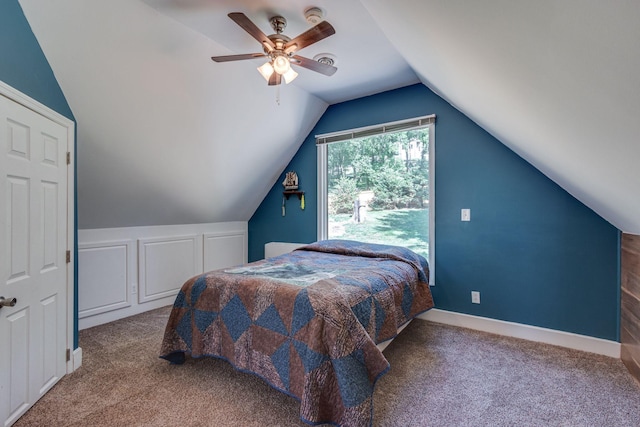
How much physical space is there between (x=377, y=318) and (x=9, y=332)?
2.03 meters

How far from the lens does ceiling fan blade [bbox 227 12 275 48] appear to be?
1664mm

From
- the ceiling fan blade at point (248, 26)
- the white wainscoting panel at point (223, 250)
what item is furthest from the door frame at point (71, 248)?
the white wainscoting panel at point (223, 250)

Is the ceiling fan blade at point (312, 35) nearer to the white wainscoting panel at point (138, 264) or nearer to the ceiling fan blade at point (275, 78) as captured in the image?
the ceiling fan blade at point (275, 78)

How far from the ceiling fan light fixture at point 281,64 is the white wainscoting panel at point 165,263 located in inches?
100

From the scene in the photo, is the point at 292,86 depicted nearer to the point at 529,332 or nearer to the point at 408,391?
the point at 408,391

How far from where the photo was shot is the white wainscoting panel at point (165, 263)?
3410 millimetres

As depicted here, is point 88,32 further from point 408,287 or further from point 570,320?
point 570,320

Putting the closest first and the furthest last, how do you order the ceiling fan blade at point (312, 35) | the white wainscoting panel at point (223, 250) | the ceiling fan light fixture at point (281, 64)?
the ceiling fan blade at point (312, 35) → the ceiling fan light fixture at point (281, 64) → the white wainscoting panel at point (223, 250)

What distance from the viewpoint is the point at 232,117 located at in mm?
3074

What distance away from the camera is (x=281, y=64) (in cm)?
207

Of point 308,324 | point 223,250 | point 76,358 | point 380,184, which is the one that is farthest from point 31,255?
point 380,184

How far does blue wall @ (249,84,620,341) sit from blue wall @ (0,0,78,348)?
2.90 m

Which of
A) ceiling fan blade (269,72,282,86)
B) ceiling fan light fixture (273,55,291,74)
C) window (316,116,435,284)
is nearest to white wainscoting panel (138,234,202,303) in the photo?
window (316,116,435,284)

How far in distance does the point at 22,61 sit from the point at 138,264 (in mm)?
2225
